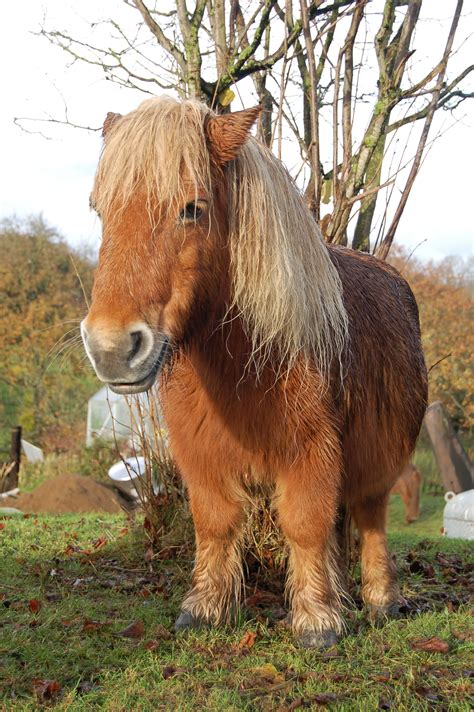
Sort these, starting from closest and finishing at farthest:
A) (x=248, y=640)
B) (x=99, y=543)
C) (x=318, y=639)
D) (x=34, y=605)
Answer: (x=318, y=639), (x=248, y=640), (x=34, y=605), (x=99, y=543)

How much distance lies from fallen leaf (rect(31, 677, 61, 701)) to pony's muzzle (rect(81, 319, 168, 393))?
1.28m

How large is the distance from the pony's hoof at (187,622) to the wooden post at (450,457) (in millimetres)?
13187

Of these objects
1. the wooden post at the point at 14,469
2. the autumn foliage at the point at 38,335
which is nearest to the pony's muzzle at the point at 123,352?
the wooden post at the point at 14,469

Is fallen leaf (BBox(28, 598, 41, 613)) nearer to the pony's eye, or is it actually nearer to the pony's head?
the pony's head

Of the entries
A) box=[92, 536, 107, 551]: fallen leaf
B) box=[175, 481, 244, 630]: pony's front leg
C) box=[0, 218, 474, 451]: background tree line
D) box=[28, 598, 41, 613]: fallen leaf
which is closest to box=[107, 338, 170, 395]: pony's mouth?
box=[175, 481, 244, 630]: pony's front leg

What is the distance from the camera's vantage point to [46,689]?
3051mm

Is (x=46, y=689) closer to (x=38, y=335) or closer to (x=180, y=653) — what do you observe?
(x=180, y=653)

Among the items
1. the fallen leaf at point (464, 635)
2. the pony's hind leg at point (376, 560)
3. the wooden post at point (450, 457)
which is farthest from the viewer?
the wooden post at point (450, 457)

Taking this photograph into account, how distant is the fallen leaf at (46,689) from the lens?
3016mm

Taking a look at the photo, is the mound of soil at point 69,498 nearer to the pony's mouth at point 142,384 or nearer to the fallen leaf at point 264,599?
the fallen leaf at point 264,599

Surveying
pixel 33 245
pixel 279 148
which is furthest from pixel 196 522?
pixel 33 245

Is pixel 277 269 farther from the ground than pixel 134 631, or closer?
farther from the ground

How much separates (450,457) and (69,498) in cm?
908

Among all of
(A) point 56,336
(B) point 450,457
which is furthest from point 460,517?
(A) point 56,336
